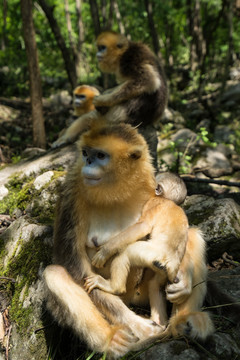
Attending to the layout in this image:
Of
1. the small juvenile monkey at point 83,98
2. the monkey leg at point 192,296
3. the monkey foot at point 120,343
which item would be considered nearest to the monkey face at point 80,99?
the small juvenile monkey at point 83,98

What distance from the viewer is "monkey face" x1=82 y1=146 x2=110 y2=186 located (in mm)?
2727

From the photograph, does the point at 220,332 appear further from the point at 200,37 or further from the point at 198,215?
the point at 200,37

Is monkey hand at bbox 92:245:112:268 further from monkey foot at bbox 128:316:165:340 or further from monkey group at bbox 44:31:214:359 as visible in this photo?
monkey foot at bbox 128:316:165:340

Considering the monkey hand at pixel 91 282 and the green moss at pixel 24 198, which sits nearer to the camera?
the monkey hand at pixel 91 282

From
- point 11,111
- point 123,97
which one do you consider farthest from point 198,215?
point 11,111

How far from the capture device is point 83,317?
2.62m

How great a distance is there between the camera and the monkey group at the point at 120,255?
2.64 meters

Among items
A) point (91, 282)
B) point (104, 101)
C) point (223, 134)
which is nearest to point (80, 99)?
point (104, 101)

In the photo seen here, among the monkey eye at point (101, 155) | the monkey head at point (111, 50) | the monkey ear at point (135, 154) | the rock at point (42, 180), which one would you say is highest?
the monkey head at point (111, 50)

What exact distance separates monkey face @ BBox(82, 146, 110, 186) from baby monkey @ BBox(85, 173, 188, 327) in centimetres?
48

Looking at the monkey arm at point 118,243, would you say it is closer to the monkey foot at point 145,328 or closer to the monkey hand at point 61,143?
the monkey foot at point 145,328

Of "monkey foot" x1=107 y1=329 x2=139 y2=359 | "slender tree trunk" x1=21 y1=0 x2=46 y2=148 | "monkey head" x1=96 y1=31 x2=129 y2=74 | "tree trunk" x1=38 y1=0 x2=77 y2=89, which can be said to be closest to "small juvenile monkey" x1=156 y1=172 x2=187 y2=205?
"monkey foot" x1=107 y1=329 x2=139 y2=359

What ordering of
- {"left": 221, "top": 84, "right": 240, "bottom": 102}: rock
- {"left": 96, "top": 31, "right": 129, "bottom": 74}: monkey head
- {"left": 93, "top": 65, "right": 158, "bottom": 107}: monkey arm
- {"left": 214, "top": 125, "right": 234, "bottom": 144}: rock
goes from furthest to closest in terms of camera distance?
{"left": 221, "top": 84, "right": 240, "bottom": 102}: rock < {"left": 214, "top": 125, "right": 234, "bottom": 144}: rock < {"left": 96, "top": 31, "right": 129, "bottom": 74}: monkey head < {"left": 93, "top": 65, "right": 158, "bottom": 107}: monkey arm

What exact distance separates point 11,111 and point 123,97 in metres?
5.07
